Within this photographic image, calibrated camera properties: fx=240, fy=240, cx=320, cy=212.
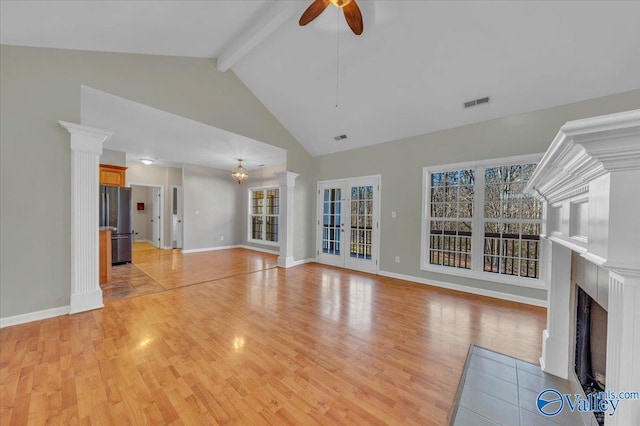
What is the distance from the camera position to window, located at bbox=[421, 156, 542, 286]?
11.3ft

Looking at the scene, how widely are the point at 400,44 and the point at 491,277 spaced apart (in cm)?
353

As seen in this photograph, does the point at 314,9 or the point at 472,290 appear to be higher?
the point at 314,9

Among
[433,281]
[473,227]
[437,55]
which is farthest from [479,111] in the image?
[433,281]

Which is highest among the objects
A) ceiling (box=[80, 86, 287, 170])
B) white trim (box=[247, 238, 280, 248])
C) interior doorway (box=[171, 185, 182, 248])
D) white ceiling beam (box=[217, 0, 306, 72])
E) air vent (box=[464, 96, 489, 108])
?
white ceiling beam (box=[217, 0, 306, 72])

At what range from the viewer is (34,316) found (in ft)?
8.57

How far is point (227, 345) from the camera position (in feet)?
7.28

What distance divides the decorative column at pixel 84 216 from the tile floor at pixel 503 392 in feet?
12.7

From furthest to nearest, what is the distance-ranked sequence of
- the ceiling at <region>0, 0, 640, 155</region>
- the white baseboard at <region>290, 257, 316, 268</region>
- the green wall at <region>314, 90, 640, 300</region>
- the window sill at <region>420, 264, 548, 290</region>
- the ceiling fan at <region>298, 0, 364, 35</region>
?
the white baseboard at <region>290, 257, 316, 268</region>
the window sill at <region>420, 264, 548, 290</region>
the green wall at <region>314, 90, 640, 300</region>
the ceiling at <region>0, 0, 640, 155</region>
the ceiling fan at <region>298, 0, 364, 35</region>

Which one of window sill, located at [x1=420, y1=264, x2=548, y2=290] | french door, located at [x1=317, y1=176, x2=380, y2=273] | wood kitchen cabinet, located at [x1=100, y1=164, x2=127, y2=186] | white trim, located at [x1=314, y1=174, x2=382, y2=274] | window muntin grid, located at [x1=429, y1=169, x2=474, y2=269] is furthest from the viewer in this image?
wood kitchen cabinet, located at [x1=100, y1=164, x2=127, y2=186]

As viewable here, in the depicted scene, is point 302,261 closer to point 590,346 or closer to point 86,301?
point 86,301


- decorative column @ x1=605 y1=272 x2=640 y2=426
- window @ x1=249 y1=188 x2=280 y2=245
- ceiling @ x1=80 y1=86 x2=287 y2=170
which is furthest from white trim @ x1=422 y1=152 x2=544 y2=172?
window @ x1=249 y1=188 x2=280 y2=245

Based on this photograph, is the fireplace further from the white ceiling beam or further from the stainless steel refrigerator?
the stainless steel refrigerator

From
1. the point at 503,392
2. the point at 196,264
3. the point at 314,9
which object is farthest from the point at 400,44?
the point at 196,264

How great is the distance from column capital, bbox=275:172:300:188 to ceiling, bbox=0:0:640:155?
1753 millimetres
